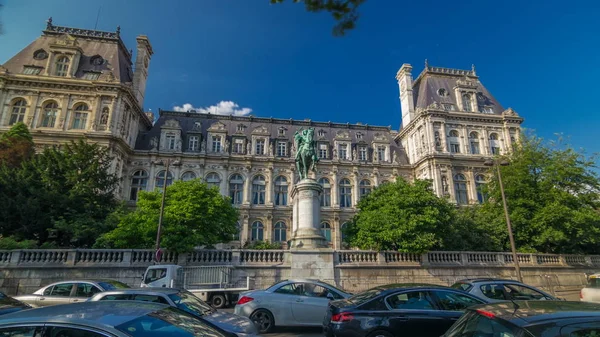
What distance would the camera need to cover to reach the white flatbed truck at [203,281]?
12.7 m

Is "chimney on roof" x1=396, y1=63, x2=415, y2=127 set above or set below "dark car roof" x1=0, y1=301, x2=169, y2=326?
above

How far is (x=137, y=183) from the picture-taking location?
3416 cm

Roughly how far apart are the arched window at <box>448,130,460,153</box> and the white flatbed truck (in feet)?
99.8

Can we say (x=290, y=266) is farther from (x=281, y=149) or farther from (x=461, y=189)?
(x=461, y=189)

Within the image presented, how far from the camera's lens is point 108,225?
19.6 meters

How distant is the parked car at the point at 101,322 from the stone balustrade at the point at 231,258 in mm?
13078

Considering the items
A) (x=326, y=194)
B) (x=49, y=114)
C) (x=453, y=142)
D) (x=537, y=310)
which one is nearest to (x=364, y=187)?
(x=326, y=194)

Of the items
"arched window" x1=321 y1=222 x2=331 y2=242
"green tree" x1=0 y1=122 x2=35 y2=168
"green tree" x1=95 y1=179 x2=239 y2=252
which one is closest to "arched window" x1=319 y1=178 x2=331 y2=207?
"arched window" x1=321 y1=222 x2=331 y2=242

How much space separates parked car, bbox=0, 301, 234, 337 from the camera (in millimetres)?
2906

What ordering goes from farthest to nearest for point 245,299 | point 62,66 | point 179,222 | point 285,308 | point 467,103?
point 467,103
point 62,66
point 179,222
point 245,299
point 285,308

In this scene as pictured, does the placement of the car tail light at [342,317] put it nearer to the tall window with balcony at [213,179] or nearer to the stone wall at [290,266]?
the stone wall at [290,266]

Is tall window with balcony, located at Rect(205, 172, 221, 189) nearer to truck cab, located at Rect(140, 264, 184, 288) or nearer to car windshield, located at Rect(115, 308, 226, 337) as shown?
truck cab, located at Rect(140, 264, 184, 288)

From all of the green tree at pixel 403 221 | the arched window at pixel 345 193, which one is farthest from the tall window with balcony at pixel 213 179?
the green tree at pixel 403 221

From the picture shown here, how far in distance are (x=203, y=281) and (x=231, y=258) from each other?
71.0 inches
